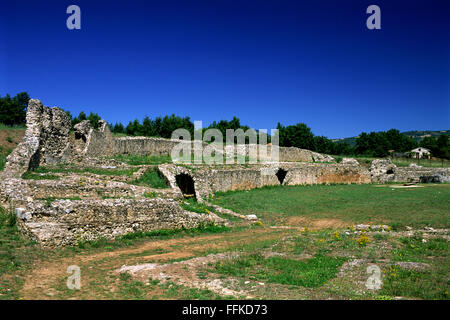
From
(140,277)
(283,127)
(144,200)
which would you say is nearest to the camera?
(140,277)

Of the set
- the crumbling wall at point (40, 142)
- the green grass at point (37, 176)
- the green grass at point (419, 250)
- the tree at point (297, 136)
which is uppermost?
the tree at point (297, 136)

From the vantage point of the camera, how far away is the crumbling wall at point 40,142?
54.8ft

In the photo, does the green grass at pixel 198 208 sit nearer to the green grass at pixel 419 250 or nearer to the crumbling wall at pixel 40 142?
the crumbling wall at pixel 40 142

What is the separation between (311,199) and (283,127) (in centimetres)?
5809

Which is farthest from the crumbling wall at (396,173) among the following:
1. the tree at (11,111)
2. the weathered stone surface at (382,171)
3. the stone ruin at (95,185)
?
the tree at (11,111)

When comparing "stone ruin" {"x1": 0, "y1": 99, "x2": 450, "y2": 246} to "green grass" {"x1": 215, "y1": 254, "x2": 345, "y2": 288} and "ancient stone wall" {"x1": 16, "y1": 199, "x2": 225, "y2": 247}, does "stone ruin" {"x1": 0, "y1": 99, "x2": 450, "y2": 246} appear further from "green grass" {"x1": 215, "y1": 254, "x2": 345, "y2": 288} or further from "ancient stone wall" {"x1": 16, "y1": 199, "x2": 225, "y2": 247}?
"green grass" {"x1": 215, "y1": 254, "x2": 345, "y2": 288}

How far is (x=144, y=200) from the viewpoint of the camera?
1452 centimetres

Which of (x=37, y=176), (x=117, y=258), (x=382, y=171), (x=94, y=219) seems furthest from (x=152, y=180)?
(x=382, y=171)

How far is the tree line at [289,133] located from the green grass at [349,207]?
3356 centimetres

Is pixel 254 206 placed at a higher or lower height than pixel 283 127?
lower

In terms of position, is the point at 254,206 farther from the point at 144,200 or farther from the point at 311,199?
the point at 144,200

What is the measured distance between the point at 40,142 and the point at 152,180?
7.08 metres

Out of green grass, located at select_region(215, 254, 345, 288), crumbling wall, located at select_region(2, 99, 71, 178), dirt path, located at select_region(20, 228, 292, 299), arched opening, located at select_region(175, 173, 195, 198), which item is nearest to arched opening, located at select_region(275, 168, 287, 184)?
arched opening, located at select_region(175, 173, 195, 198)
